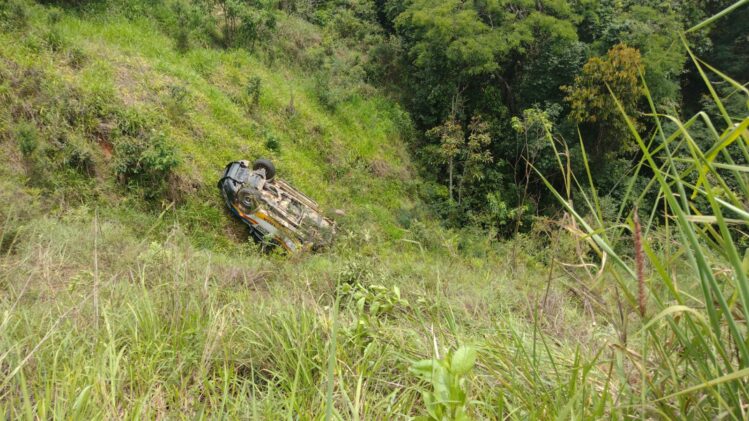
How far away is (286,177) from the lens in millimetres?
9156

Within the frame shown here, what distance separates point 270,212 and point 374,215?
3.21 m

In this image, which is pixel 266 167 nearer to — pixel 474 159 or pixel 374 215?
pixel 374 215

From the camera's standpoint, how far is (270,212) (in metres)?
7.06

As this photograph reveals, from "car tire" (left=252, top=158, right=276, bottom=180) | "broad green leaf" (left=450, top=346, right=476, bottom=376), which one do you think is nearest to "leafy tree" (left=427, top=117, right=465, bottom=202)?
"car tire" (left=252, top=158, right=276, bottom=180)

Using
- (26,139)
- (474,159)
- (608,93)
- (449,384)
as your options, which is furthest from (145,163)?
(608,93)

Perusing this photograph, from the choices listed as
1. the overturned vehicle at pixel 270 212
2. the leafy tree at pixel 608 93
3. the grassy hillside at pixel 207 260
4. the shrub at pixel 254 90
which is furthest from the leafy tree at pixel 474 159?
the shrub at pixel 254 90

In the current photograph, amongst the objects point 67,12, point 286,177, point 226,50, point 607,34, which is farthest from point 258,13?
point 607,34

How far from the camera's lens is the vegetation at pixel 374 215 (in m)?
1.01

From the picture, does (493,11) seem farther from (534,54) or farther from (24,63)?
(24,63)

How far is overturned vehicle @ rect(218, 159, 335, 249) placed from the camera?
6984mm

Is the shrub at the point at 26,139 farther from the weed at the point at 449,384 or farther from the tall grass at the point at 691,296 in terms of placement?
the tall grass at the point at 691,296

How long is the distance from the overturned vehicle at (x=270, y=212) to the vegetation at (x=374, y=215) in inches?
17.6

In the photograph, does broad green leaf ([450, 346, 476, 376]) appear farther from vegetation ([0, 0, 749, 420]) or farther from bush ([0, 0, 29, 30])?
bush ([0, 0, 29, 30])

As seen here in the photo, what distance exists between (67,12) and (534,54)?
35.9 ft
